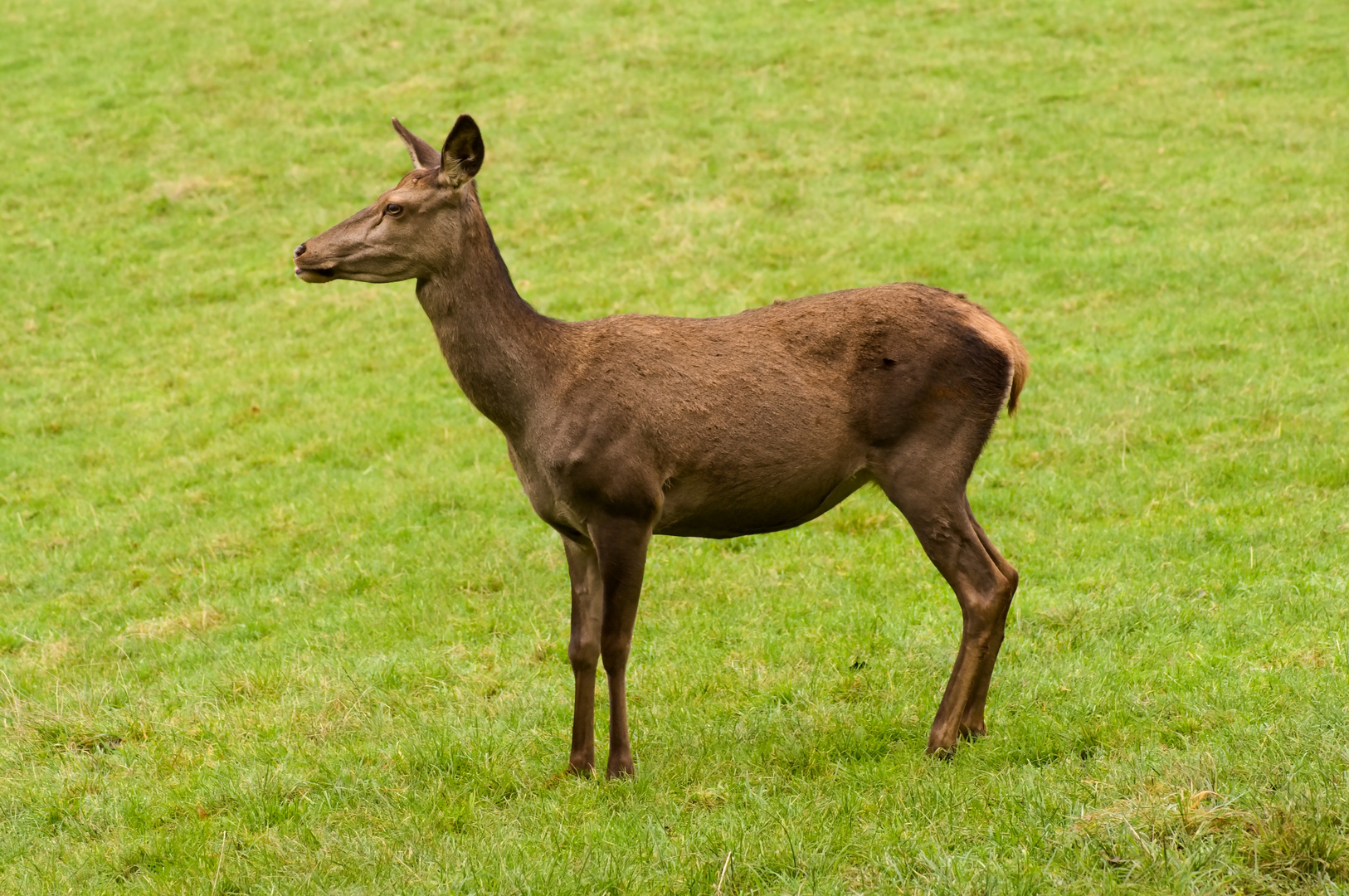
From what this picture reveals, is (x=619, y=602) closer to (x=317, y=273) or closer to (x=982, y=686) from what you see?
(x=982, y=686)

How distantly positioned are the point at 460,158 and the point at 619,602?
2345 millimetres

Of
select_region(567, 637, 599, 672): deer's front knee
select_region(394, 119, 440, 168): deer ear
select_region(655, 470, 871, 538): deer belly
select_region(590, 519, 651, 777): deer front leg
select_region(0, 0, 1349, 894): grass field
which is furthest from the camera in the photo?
select_region(394, 119, 440, 168): deer ear

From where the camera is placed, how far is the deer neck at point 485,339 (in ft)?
21.9

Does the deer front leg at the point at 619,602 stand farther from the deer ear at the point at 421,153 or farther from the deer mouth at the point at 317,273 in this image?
the deer ear at the point at 421,153

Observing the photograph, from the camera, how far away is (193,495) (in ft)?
41.7

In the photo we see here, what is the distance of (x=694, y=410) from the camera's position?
6.61 meters

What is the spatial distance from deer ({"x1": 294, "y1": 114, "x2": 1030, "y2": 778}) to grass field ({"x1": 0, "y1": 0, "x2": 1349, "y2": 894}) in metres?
0.71

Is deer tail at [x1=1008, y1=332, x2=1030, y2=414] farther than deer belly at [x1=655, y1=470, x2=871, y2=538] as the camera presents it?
Yes

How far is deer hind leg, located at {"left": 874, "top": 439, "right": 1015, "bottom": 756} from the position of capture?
6.59m

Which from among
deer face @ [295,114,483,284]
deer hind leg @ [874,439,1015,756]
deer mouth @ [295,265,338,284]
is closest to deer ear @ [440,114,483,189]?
deer face @ [295,114,483,284]

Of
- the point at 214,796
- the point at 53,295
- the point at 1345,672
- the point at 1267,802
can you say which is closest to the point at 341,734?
the point at 214,796

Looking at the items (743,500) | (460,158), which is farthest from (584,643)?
(460,158)

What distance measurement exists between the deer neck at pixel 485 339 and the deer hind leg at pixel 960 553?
1891 millimetres

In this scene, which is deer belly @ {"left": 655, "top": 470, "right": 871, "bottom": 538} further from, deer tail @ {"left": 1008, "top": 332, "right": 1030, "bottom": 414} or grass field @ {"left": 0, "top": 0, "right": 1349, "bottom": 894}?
grass field @ {"left": 0, "top": 0, "right": 1349, "bottom": 894}
